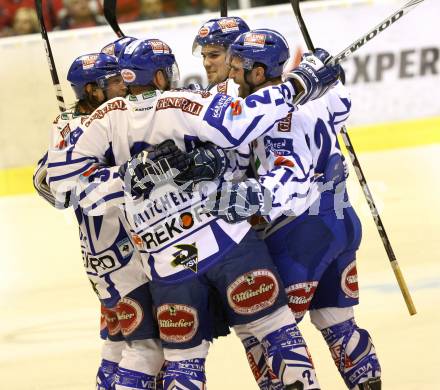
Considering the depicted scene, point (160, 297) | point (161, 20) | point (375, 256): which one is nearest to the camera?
point (160, 297)

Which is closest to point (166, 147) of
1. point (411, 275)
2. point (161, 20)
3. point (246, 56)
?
point (246, 56)

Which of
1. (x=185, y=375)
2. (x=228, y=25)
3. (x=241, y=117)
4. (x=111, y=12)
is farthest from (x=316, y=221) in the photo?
(x=111, y=12)

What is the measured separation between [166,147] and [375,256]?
303cm

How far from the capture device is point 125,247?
3.87m

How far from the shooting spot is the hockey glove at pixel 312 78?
3.39 meters

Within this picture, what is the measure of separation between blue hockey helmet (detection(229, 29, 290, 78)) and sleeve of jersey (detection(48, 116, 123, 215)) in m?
0.53

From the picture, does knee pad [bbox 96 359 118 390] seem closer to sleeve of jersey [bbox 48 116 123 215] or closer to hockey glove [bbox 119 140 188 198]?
sleeve of jersey [bbox 48 116 123 215]

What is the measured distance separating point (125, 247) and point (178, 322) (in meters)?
0.48

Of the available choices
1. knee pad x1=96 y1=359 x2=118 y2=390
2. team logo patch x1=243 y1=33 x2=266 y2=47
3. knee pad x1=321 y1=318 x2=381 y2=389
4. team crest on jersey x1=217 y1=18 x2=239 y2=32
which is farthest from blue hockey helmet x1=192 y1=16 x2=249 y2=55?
knee pad x1=96 y1=359 x2=118 y2=390

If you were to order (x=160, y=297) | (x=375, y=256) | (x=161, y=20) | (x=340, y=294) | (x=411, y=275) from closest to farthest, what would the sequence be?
(x=160, y=297), (x=340, y=294), (x=411, y=275), (x=375, y=256), (x=161, y=20)

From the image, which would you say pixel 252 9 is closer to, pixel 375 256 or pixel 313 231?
pixel 375 256

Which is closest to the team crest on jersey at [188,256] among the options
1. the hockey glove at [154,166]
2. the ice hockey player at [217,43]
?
the hockey glove at [154,166]

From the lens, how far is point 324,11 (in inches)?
340

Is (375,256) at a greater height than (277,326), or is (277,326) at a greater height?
(277,326)
